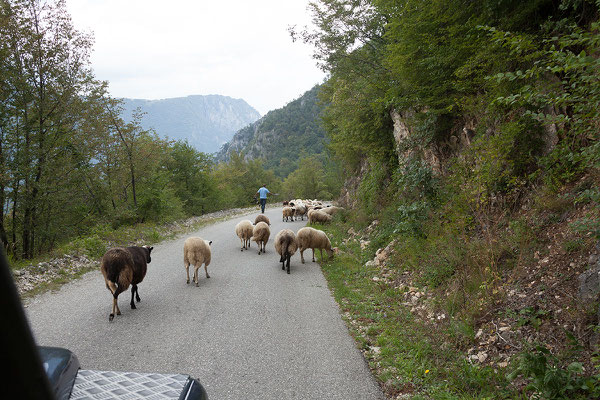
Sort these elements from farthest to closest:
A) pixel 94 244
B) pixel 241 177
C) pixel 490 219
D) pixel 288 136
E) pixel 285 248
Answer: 1. pixel 288 136
2. pixel 241 177
3. pixel 94 244
4. pixel 285 248
5. pixel 490 219

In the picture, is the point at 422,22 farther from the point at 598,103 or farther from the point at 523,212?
the point at 598,103

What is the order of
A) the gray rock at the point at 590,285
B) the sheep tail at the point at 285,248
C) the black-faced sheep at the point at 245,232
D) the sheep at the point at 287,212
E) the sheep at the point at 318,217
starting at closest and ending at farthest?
the gray rock at the point at 590,285 → the sheep tail at the point at 285,248 → the black-faced sheep at the point at 245,232 → the sheep at the point at 318,217 → the sheep at the point at 287,212

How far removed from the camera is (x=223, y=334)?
5.29 meters

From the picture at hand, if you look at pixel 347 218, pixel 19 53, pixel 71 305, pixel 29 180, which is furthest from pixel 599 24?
pixel 347 218

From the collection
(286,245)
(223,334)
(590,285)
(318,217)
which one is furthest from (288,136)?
(590,285)

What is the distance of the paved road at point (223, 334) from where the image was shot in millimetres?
4148

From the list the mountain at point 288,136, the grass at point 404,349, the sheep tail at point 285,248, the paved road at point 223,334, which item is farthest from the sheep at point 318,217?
the mountain at point 288,136

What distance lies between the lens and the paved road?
13.6ft

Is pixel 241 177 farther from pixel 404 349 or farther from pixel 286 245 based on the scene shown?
pixel 404 349

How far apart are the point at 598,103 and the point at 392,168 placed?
10921 millimetres

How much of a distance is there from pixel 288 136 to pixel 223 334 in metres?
119

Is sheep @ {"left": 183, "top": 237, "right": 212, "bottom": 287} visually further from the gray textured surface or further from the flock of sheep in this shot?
the gray textured surface

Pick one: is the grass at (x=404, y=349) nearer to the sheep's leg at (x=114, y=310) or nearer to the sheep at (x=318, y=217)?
the sheep's leg at (x=114, y=310)

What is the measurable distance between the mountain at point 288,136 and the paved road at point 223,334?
86640 millimetres
